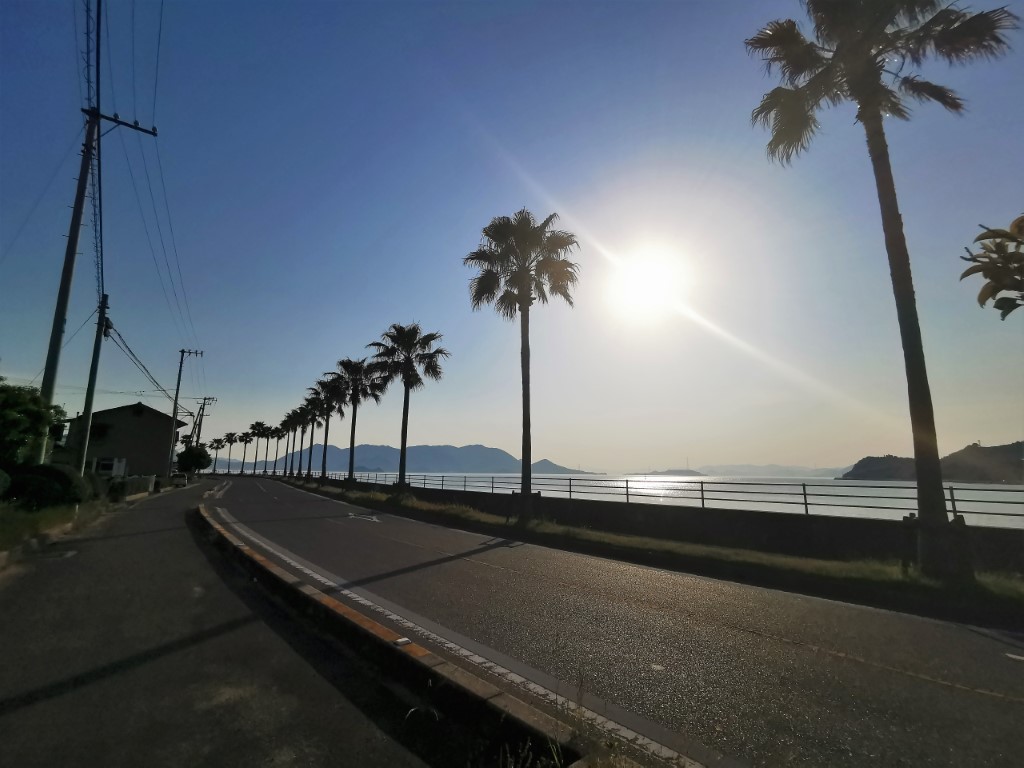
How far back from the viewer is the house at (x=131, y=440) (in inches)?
2365

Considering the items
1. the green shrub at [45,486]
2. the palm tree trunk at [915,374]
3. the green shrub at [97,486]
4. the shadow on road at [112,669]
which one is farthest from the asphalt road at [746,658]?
the green shrub at [97,486]

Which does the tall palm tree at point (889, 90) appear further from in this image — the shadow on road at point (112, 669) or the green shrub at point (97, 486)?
the green shrub at point (97, 486)

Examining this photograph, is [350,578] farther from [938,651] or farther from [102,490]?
[102,490]

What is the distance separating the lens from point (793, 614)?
22.5ft

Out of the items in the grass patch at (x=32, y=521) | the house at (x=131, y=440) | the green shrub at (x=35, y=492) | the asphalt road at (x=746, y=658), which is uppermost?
the house at (x=131, y=440)

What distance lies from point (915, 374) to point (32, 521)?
1816 cm

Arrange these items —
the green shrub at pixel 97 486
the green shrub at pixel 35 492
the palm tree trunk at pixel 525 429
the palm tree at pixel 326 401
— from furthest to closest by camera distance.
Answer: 1. the palm tree at pixel 326 401
2. the green shrub at pixel 97 486
3. the palm tree trunk at pixel 525 429
4. the green shrub at pixel 35 492

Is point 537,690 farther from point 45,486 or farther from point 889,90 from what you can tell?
point 45,486

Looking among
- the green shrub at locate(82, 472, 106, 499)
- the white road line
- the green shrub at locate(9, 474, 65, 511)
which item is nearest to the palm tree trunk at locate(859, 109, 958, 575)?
the white road line

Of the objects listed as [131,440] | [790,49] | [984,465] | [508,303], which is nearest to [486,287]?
[508,303]

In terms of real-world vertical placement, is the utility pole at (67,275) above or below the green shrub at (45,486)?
above

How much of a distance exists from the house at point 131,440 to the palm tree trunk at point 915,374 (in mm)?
69104

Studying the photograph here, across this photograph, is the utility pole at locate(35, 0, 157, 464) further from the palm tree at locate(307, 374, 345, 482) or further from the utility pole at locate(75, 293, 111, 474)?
the palm tree at locate(307, 374, 345, 482)

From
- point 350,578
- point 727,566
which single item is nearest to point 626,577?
point 727,566
